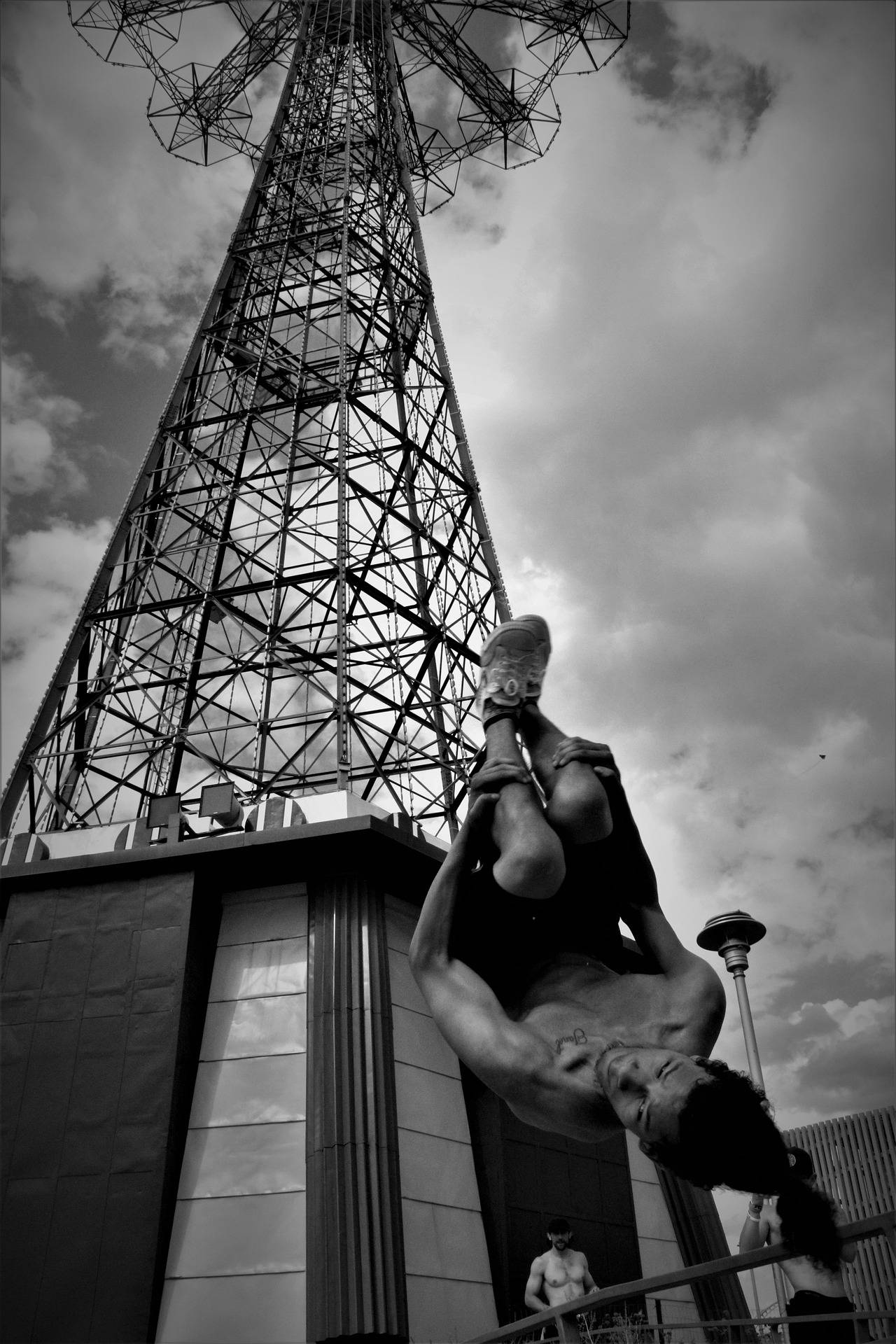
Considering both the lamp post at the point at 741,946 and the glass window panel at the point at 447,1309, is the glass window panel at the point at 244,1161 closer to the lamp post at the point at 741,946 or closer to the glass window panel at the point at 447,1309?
the glass window panel at the point at 447,1309

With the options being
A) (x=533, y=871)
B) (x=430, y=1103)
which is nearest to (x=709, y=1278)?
(x=533, y=871)

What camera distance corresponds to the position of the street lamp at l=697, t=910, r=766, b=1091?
11.9 m

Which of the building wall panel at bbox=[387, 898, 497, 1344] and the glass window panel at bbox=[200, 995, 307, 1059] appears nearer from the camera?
the building wall panel at bbox=[387, 898, 497, 1344]

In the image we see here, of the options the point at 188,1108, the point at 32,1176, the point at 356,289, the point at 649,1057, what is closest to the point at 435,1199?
the point at 188,1108

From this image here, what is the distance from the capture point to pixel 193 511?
20.3 metres

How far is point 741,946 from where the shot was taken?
39.5 ft

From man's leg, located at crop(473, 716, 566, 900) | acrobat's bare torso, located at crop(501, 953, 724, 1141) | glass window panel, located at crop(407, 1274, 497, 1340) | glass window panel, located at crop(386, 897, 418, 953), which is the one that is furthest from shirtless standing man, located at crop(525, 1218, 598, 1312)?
man's leg, located at crop(473, 716, 566, 900)

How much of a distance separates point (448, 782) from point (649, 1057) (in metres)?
15.1

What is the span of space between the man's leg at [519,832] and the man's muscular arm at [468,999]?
0.07m

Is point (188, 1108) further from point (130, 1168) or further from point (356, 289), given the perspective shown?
point (356, 289)

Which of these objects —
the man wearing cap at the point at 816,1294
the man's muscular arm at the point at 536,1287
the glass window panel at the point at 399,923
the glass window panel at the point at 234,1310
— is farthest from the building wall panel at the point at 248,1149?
the man wearing cap at the point at 816,1294

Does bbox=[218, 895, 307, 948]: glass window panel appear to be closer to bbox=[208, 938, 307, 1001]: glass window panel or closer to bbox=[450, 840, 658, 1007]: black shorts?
bbox=[208, 938, 307, 1001]: glass window panel

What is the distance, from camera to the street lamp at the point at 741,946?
1188 cm

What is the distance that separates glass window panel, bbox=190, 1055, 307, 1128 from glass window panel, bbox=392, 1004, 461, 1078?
1085 millimetres
